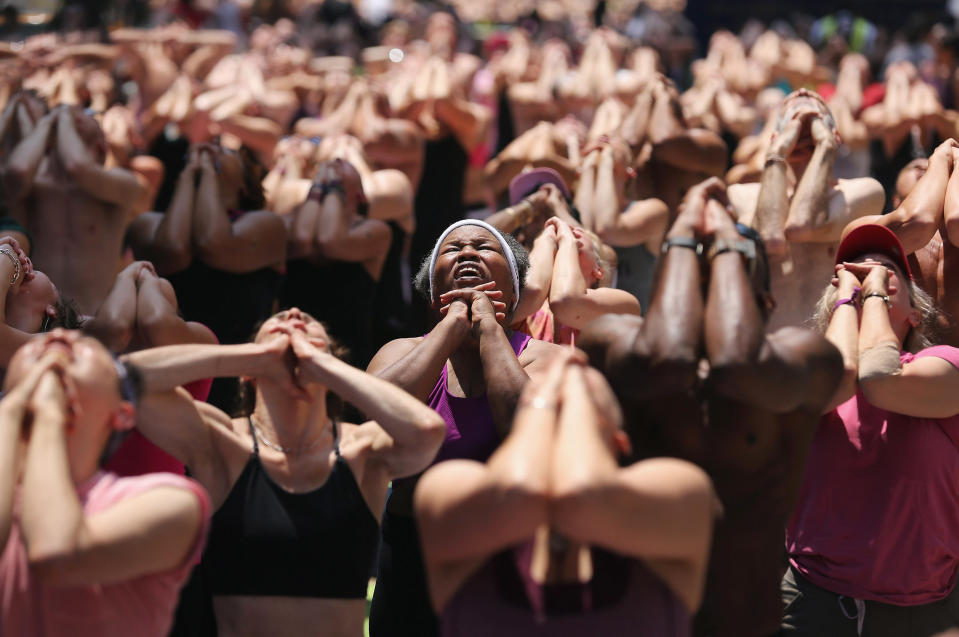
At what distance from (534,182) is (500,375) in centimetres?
213

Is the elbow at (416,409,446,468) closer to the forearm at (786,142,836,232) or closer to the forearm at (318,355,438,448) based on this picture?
the forearm at (318,355,438,448)

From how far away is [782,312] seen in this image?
4.62 metres

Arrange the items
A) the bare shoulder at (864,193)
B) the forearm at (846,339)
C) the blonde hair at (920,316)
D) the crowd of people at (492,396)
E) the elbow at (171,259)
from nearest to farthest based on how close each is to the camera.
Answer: the crowd of people at (492,396) < the forearm at (846,339) < the blonde hair at (920,316) < the bare shoulder at (864,193) < the elbow at (171,259)

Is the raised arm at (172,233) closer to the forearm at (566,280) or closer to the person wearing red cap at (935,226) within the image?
the forearm at (566,280)

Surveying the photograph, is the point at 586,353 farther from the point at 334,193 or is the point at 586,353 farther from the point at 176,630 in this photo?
the point at 334,193

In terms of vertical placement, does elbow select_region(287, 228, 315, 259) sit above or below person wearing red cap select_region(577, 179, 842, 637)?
below

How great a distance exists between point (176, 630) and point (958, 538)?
240cm

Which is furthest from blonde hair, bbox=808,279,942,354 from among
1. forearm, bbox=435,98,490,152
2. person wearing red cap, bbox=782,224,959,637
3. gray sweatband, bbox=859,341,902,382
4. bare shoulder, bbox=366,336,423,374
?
forearm, bbox=435,98,490,152

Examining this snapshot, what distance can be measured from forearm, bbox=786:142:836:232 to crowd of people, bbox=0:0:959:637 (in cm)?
1

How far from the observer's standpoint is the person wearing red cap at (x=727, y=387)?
2.58m

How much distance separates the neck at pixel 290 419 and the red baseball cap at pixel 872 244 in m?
1.76

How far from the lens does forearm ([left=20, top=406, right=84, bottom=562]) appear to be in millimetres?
2273

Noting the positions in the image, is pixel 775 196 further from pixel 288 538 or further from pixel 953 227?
pixel 288 538

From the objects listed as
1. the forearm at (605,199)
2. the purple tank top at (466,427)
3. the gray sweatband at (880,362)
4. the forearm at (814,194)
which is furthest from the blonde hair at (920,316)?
the forearm at (605,199)
